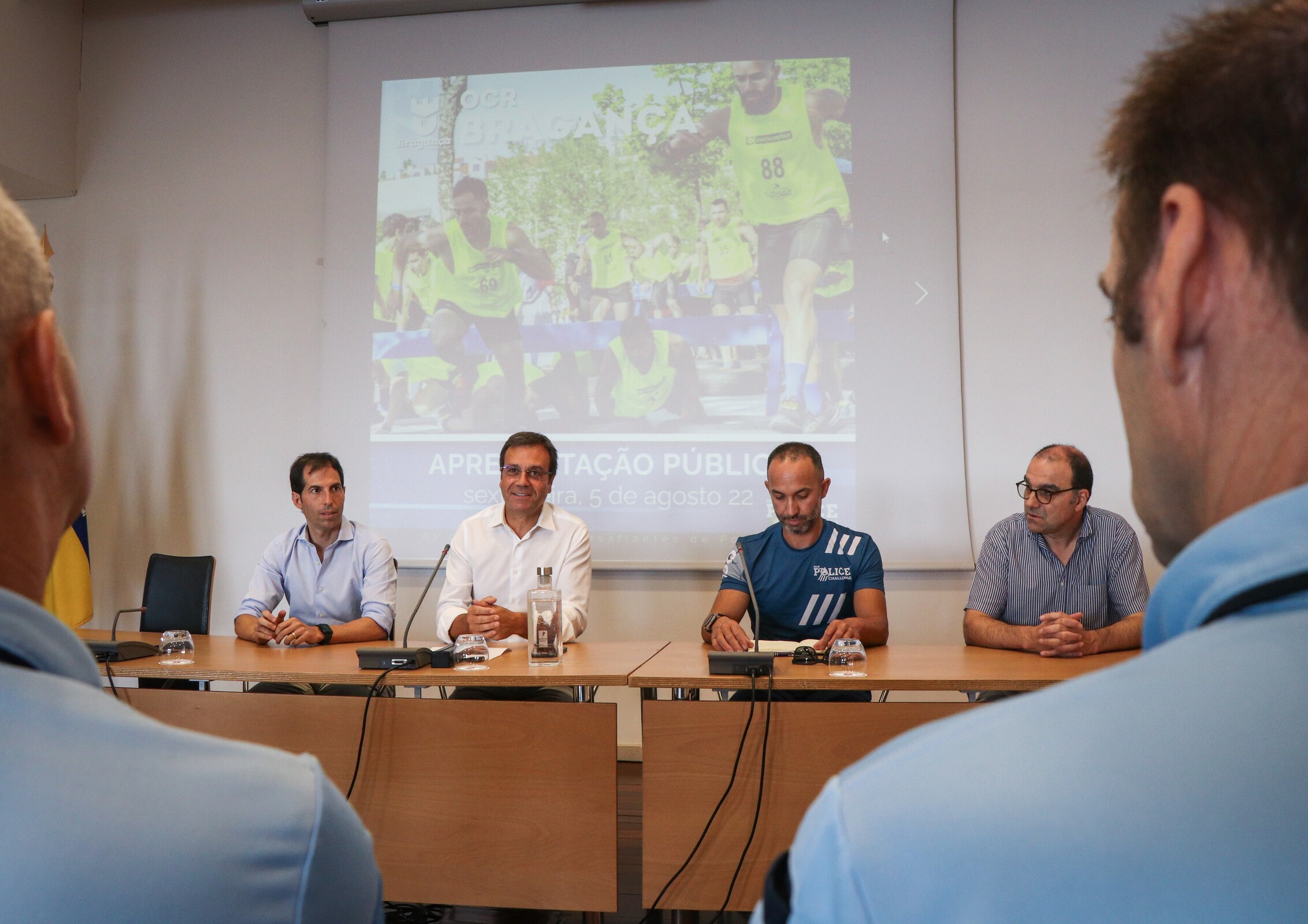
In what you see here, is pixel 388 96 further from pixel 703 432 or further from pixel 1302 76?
pixel 1302 76

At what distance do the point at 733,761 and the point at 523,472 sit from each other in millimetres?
1455

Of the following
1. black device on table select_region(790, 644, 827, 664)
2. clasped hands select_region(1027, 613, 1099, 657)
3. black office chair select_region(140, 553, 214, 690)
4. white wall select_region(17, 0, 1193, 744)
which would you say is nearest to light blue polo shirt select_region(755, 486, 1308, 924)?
black device on table select_region(790, 644, 827, 664)

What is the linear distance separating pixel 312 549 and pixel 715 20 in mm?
3004

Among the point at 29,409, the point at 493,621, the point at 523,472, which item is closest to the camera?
the point at 29,409

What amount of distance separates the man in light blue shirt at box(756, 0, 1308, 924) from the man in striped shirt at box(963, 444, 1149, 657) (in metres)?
2.61

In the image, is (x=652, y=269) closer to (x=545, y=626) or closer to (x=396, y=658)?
(x=545, y=626)

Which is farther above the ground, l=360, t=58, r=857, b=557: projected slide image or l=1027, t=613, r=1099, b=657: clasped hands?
l=360, t=58, r=857, b=557: projected slide image

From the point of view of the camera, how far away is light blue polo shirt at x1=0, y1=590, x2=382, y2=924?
0.42 m

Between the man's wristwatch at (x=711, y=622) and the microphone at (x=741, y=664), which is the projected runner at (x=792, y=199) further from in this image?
the microphone at (x=741, y=664)

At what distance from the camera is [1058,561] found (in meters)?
3.01

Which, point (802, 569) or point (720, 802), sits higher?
point (802, 569)

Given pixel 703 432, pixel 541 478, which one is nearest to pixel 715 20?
pixel 703 432

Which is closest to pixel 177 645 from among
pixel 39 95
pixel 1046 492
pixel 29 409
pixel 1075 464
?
pixel 29 409

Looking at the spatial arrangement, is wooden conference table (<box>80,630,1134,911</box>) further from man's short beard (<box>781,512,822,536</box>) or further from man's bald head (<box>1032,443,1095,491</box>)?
man's short beard (<box>781,512,822,536</box>)
